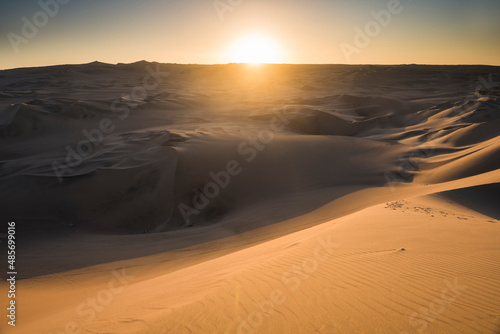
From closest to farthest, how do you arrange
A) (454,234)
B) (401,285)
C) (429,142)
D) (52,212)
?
(401,285) < (454,234) < (52,212) < (429,142)

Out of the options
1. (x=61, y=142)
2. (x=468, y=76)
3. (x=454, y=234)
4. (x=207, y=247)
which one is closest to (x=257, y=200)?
(x=207, y=247)

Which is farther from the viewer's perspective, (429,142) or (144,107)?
(144,107)

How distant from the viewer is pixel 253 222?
646cm

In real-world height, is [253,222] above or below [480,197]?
below

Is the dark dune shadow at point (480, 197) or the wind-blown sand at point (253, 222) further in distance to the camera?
the dark dune shadow at point (480, 197)

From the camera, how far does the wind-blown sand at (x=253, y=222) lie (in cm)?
246

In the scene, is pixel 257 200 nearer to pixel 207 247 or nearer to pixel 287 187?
pixel 287 187

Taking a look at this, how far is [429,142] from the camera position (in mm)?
11648

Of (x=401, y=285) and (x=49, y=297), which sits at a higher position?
(x=401, y=285)

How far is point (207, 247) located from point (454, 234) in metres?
3.50

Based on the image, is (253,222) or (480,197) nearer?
(480,197)

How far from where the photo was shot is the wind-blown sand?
8.09ft

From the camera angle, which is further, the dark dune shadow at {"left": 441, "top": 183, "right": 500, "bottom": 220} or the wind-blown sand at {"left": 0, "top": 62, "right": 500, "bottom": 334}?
the dark dune shadow at {"left": 441, "top": 183, "right": 500, "bottom": 220}

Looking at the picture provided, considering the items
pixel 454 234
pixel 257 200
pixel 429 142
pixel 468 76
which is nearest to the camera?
pixel 454 234
